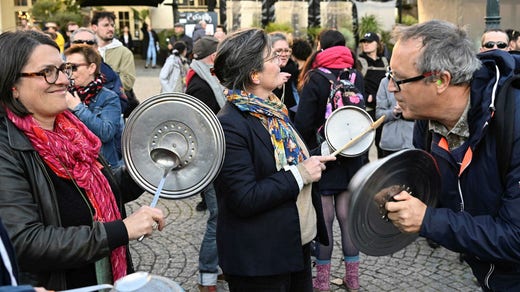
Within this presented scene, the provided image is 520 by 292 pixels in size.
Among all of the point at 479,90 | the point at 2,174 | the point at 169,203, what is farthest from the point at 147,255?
the point at 479,90

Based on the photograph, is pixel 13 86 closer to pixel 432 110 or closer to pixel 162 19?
pixel 432 110

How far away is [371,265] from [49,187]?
350 cm

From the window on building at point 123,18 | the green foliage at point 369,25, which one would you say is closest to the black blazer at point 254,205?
the green foliage at point 369,25

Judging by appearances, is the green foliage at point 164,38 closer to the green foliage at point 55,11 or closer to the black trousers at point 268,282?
the green foliage at point 55,11

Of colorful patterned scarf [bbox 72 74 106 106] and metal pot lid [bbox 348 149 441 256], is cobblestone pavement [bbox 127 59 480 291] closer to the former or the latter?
colorful patterned scarf [bbox 72 74 106 106]

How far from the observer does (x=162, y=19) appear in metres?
33.1

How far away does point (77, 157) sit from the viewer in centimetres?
239

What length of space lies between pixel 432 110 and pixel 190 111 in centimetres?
100

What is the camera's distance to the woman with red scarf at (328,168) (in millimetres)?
4414

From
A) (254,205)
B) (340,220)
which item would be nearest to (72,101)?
(254,205)

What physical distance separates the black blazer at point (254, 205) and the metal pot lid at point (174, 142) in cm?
33

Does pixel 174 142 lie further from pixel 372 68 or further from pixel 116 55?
pixel 372 68

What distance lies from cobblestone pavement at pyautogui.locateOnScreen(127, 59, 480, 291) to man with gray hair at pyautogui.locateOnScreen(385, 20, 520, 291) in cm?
243

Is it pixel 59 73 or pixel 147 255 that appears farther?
pixel 147 255
